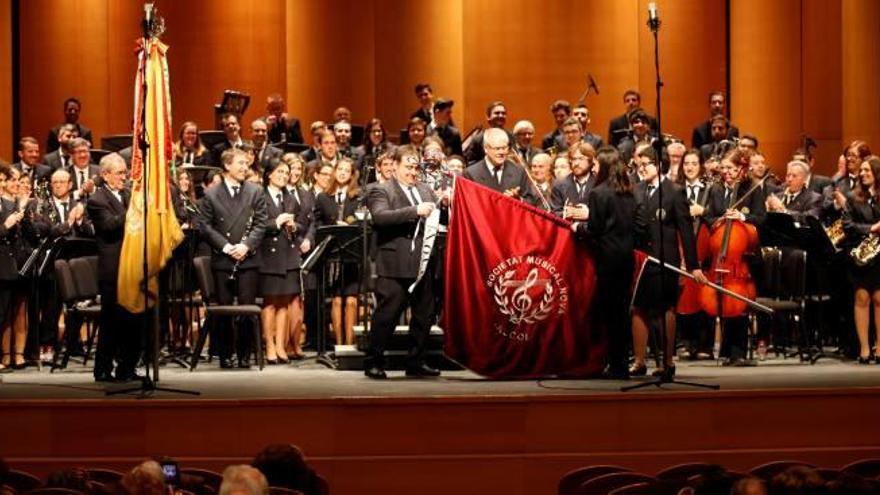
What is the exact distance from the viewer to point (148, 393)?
1066 centimetres

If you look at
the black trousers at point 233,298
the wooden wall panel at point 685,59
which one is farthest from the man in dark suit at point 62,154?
the wooden wall panel at point 685,59

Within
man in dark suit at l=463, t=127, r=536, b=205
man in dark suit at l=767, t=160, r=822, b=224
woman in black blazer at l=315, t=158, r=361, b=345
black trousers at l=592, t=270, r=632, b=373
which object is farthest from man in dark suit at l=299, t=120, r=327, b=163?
black trousers at l=592, t=270, r=632, b=373

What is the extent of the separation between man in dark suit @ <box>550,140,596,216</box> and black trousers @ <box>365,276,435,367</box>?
3.95 feet

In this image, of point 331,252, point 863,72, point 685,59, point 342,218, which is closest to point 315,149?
point 342,218

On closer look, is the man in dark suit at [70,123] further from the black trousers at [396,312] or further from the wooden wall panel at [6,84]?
the black trousers at [396,312]

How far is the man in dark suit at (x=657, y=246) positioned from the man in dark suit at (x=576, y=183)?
1.47 ft

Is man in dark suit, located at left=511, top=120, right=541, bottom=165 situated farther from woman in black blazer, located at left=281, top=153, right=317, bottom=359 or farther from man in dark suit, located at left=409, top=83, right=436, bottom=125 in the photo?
woman in black blazer, located at left=281, top=153, right=317, bottom=359

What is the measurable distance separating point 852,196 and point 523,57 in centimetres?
642

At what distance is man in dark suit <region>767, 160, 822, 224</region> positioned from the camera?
13781 mm

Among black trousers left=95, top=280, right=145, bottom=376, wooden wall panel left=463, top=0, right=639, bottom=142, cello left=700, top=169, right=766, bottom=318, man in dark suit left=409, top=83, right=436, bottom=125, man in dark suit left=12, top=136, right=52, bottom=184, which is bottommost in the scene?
black trousers left=95, top=280, right=145, bottom=376

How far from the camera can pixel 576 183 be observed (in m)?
12.3

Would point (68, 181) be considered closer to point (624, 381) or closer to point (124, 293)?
point (124, 293)

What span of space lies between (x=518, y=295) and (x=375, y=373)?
3.97 ft

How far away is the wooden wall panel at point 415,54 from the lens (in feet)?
61.2
